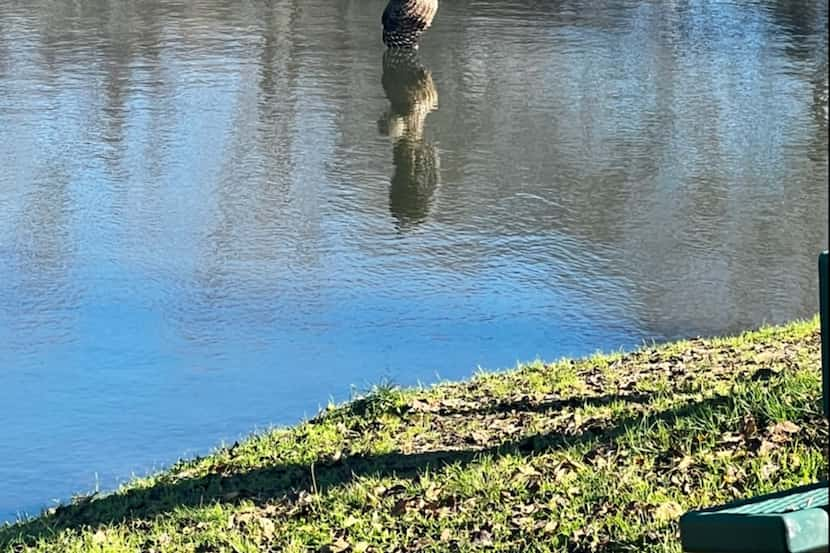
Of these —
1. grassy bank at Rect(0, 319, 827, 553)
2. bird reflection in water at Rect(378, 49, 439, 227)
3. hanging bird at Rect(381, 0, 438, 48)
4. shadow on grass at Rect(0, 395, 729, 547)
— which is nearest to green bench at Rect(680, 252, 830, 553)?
grassy bank at Rect(0, 319, 827, 553)

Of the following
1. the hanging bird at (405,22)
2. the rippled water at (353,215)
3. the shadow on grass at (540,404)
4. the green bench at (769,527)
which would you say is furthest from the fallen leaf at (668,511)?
the hanging bird at (405,22)

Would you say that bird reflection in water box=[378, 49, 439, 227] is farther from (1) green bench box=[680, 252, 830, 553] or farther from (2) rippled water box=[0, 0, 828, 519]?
(1) green bench box=[680, 252, 830, 553]

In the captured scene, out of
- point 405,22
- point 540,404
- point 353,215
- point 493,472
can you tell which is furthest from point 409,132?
point 493,472

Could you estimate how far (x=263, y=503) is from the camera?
572cm

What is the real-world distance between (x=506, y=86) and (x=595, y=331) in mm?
6910

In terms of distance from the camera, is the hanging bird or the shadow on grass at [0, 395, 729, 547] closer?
the shadow on grass at [0, 395, 729, 547]

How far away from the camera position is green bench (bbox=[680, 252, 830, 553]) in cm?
160

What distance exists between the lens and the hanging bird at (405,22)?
17.3m

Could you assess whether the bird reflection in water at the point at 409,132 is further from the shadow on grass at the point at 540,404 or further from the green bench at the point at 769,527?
the green bench at the point at 769,527

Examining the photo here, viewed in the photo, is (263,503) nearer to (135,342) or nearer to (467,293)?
(135,342)

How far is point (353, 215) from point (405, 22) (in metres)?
6.64

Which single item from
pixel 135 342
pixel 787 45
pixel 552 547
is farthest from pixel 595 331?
pixel 787 45

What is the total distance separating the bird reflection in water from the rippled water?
41mm

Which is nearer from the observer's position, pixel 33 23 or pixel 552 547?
pixel 552 547
